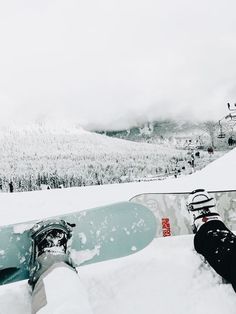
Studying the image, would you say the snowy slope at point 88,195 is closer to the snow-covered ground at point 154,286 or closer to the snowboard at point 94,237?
the snowboard at point 94,237

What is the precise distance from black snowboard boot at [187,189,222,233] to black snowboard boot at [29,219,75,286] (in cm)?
84

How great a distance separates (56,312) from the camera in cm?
93

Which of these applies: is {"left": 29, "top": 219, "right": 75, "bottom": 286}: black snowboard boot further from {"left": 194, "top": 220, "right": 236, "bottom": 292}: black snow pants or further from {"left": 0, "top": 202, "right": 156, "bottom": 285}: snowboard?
{"left": 194, "top": 220, "right": 236, "bottom": 292}: black snow pants

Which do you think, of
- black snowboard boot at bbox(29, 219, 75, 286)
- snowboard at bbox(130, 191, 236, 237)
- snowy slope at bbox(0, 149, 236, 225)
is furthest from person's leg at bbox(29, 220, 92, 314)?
snowy slope at bbox(0, 149, 236, 225)

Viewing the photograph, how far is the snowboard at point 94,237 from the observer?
5.98ft

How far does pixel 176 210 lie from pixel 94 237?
99 cm

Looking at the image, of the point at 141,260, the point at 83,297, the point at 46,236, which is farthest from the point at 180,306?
the point at 46,236

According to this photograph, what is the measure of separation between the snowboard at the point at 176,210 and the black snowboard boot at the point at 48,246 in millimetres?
1031

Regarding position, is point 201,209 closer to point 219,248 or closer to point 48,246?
point 219,248

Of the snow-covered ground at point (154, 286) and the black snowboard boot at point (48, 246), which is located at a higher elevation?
the black snowboard boot at point (48, 246)

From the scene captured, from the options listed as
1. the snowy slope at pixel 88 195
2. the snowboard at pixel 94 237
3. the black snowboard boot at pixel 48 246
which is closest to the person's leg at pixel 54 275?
the black snowboard boot at pixel 48 246

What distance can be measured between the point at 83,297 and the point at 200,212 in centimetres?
133

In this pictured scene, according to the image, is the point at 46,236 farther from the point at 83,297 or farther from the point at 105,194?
the point at 105,194

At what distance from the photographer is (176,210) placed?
9.07ft
